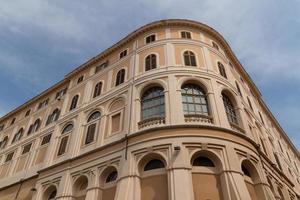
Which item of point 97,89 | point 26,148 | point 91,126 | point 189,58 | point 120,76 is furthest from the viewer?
point 26,148

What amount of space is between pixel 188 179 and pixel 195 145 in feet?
6.81

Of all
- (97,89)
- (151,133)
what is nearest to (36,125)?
(97,89)

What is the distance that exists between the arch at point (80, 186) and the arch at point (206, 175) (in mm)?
7381

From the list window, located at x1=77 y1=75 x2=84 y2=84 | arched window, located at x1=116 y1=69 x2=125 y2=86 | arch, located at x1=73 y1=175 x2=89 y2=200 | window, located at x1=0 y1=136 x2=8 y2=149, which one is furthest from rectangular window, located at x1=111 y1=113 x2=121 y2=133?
window, located at x1=0 y1=136 x2=8 y2=149

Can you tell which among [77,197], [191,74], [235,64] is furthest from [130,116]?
[235,64]

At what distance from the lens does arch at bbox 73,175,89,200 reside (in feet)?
53.9

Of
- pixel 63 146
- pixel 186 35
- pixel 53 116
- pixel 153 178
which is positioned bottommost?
pixel 153 178

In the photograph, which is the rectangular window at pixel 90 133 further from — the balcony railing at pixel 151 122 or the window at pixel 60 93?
the window at pixel 60 93

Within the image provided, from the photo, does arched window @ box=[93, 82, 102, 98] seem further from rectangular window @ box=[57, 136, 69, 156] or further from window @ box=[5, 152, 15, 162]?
window @ box=[5, 152, 15, 162]

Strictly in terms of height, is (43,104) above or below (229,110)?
above

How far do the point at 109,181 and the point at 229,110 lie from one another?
9.57 m

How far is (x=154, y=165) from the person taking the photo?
47.0ft

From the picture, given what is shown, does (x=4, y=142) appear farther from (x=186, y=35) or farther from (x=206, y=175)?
(x=206, y=175)

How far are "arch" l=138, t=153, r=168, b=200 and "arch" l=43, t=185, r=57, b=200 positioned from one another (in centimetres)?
794
